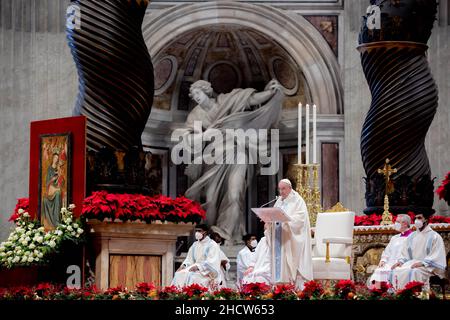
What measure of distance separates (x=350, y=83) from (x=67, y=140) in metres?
7.34

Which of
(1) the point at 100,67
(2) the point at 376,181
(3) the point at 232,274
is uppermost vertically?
(1) the point at 100,67

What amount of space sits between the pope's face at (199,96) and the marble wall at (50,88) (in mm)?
1698

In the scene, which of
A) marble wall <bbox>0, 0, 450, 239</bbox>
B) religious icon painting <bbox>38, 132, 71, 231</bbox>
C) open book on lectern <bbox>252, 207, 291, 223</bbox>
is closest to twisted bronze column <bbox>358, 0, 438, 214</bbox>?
open book on lectern <bbox>252, 207, 291, 223</bbox>

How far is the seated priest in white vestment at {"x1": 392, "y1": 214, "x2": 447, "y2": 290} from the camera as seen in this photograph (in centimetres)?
1148

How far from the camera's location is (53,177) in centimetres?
1077

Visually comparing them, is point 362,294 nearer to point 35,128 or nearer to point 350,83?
point 35,128

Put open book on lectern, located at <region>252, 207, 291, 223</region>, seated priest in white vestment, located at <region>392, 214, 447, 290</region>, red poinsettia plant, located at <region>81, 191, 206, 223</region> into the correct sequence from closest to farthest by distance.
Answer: red poinsettia plant, located at <region>81, 191, 206, 223</region>, open book on lectern, located at <region>252, 207, 291, 223</region>, seated priest in white vestment, located at <region>392, 214, 447, 290</region>

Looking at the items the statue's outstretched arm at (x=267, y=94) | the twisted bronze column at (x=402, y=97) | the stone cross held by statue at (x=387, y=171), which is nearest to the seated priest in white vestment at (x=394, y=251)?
the stone cross held by statue at (x=387, y=171)

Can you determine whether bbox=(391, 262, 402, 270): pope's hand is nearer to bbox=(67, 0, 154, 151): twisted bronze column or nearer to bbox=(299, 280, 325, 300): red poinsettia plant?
bbox=(67, 0, 154, 151): twisted bronze column

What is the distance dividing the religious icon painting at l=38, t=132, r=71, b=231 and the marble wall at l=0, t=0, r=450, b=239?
18.9 ft

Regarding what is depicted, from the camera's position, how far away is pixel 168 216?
10.6 metres

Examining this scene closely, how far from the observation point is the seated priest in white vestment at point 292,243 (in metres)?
11.7

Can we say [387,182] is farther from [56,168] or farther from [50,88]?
[50,88]
